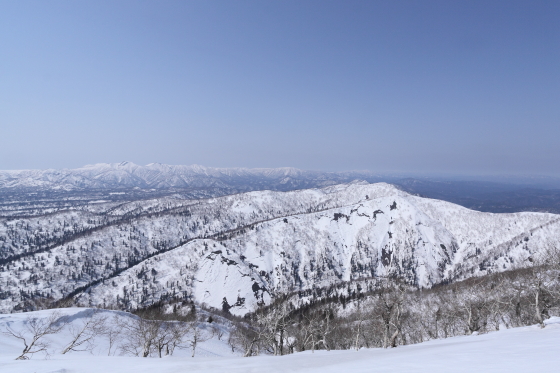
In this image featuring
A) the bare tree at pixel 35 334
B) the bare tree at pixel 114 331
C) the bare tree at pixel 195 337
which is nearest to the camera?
the bare tree at pixel 35 334

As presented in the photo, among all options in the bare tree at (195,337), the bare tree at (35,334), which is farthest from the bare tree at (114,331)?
the bare tree at (195,337)

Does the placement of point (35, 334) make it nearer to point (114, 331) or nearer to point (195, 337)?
point (195, 337)

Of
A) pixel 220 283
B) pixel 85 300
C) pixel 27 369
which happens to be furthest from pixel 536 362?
pixel 85 300

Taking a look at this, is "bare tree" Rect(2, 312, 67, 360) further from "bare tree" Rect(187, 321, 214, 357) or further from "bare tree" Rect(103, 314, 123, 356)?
"bare tree" Rect(187, 321, 214, 357)

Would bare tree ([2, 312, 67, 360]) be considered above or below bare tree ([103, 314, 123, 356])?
above

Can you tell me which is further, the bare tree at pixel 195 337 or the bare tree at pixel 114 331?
the bare tree at pixel 114 331

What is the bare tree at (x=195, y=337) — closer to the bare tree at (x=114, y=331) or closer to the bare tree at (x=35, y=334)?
the bare tree at (x=114, y=331)

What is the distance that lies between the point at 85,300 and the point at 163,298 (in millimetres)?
41704

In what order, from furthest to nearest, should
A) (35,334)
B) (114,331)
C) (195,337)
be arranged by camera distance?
(114,331) < (195,337) < (35,334)

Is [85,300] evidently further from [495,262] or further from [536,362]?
[495,262]

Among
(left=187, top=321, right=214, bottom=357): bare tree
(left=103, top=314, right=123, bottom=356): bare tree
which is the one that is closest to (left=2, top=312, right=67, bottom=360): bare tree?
(left=103, top=314, right=123, bottom=356): bare tree

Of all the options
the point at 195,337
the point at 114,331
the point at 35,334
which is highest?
the point at 35,334

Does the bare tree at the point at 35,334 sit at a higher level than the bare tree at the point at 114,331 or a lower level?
higher

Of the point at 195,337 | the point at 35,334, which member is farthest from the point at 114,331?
the point at 35,334
